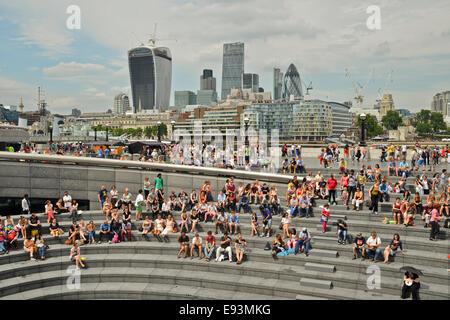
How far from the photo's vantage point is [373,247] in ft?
44.6

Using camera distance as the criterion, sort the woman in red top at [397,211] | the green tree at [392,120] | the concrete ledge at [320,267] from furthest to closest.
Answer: the green tree at [392,120], the woman in red top at [397,211], the concrete ledge at [320,267]

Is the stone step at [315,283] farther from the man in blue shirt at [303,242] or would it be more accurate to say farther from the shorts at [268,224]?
the shorts at [268,224]

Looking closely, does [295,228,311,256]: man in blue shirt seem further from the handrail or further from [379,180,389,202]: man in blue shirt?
the handrail

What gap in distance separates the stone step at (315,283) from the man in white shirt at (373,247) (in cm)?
199

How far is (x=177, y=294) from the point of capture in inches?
539

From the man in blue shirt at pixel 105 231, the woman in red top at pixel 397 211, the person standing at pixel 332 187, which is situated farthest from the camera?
the person standing at pixel 332 187

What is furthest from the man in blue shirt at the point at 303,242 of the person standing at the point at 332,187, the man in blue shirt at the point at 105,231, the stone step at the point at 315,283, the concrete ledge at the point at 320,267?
the man in blue shirt at the point at 105,231

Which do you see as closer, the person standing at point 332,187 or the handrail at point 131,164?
the person standing at point 332,187

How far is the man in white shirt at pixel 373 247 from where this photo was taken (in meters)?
13.5

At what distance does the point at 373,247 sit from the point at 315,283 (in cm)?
265

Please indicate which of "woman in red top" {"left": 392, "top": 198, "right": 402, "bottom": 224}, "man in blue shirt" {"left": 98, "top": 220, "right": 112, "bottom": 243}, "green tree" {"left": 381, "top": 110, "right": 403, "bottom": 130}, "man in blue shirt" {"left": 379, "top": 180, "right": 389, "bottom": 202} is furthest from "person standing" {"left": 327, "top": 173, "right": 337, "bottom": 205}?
"green tree" {"left": 381, "top": 110, "right": 403, "bottom": 130}

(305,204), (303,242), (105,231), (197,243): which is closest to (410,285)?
(303,242)

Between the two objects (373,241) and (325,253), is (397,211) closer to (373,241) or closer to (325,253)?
(373,241)
